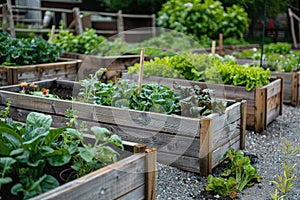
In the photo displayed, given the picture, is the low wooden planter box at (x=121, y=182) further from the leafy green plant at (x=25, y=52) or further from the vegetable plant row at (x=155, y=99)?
the leafy green plant at (x=25, y=52)

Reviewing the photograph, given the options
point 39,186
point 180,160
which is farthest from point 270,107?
point 39,186

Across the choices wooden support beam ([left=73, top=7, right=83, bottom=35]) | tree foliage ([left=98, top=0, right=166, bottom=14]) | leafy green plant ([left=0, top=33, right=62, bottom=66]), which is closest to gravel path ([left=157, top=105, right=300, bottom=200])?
leafy green plant ([left=0, top=33, right=62, bottom=66])

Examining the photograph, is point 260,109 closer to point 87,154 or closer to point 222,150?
point 222,150

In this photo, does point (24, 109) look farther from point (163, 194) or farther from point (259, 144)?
point (259, 144)

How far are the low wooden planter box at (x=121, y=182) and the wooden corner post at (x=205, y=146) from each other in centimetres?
83

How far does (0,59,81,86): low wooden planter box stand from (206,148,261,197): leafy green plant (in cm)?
303

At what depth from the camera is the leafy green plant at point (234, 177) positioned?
3.04 metres

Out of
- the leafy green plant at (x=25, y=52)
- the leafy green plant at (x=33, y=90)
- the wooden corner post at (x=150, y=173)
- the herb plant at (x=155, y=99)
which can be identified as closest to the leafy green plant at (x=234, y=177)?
the herb plant at (x=155, y=99)

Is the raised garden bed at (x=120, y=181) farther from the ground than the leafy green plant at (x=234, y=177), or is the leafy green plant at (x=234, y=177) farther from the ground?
the raised garden bed at (x=120, y=181)

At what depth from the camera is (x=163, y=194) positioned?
10.0 feet

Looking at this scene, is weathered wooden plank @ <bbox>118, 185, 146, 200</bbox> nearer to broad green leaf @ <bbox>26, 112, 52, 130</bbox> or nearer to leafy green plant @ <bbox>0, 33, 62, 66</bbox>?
broad green leaf @ <bbox>26, 112, 52, 130</bbox>

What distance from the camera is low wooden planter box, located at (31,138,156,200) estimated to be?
1.91m

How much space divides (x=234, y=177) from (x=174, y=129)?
64 cm

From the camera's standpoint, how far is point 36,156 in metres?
2.09
